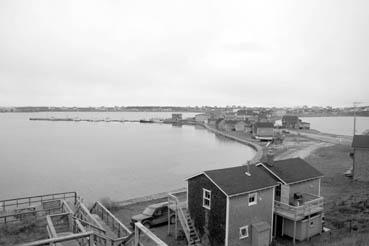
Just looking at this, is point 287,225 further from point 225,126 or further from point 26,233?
point 225,126

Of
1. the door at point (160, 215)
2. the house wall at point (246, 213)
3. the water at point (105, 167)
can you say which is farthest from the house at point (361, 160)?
the door at point (160, 215)

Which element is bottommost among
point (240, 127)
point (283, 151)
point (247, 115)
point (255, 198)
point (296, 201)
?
point (283, 151)

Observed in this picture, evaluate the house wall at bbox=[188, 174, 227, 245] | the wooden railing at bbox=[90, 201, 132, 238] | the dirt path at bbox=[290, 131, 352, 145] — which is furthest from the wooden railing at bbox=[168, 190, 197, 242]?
the dirt path at bbox=[290, 131, 352, 145]

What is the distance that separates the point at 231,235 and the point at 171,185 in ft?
72.9

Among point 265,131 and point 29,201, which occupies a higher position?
point 265,131


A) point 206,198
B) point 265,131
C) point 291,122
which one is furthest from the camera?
point 291,122

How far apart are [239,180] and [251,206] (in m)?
1.48

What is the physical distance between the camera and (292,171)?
19.2 metres

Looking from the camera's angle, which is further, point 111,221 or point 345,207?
point 345,207

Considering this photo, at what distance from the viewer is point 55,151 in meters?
67.6

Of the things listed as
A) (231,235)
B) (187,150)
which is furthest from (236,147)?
(231,235)

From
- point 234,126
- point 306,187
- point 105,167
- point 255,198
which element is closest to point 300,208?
point 255,198

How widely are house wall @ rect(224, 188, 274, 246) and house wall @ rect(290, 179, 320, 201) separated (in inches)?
88.8

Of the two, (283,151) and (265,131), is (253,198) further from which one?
(265,131)
